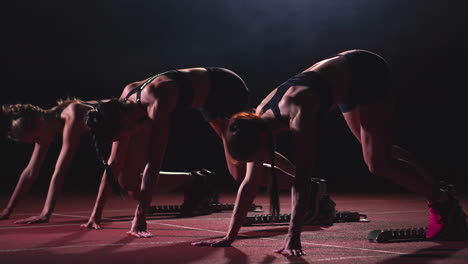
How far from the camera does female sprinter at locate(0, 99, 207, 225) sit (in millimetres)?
4391

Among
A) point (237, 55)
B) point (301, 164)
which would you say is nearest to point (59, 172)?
point (301, 164)

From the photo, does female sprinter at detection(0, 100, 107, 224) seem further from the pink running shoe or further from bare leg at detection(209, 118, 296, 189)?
the pink running shoe

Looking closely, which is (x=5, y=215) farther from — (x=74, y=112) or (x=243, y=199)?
(x=243, y=199)

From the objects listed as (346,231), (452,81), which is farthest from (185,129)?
(346,231)

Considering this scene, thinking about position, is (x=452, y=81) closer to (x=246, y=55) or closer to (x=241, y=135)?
(x=246, y=55)

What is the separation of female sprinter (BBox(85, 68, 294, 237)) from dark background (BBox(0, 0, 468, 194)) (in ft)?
18.5

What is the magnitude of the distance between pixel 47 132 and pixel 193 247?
2.04 metres

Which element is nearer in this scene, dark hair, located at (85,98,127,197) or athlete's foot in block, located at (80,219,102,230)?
dark hair, located at (85,98,127,197)

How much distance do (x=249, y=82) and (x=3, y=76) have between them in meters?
4.18

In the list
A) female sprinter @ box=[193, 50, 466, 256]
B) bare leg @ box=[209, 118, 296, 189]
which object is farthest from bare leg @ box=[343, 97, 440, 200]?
bare leg @ box=[209, 118, 296, 189]

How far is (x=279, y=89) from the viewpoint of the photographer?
3084 millimetres

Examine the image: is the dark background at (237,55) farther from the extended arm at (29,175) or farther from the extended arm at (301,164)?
the extended arm at (301,164)

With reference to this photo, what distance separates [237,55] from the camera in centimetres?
1098

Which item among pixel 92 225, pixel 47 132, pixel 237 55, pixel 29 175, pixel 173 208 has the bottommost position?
pixel 173 208
